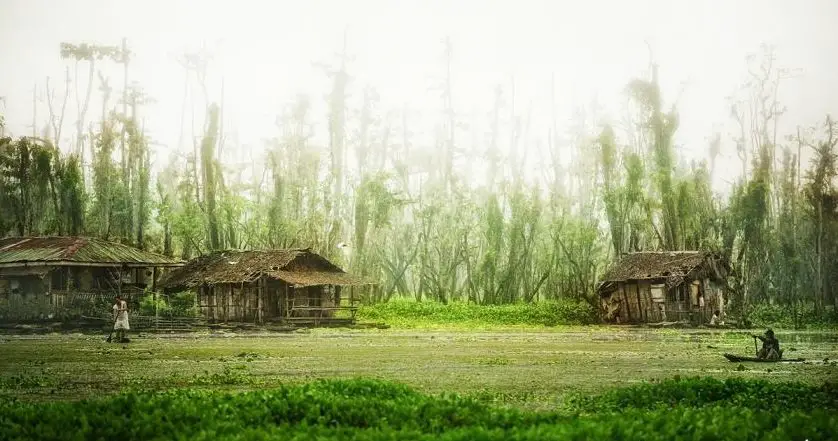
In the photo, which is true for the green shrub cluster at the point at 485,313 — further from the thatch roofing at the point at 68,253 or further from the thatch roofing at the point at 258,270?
the thatch roofing at the point at 68,253

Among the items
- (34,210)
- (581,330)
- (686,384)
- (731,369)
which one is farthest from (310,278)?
(686,384)

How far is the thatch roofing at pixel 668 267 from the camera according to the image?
3997 cm

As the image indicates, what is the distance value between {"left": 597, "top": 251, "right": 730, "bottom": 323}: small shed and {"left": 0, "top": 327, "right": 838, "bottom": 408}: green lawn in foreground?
7.94 m

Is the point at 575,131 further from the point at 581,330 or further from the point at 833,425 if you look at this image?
the point at 833,425

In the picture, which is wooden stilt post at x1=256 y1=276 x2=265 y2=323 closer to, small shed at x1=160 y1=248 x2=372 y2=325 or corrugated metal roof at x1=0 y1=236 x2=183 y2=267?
small shed at x1=160 y1=248 x2=372 y2=325

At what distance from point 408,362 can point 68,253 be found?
23925mm

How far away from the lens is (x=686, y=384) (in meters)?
12.3

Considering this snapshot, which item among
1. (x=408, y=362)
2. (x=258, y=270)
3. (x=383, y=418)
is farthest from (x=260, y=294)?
(x=383, y=418)

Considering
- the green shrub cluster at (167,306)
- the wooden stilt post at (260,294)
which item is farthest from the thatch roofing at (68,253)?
the wooden stilt post at (260,294)

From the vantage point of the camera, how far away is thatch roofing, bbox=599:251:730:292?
39969mm

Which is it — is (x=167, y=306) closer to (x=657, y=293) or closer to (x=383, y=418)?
(x=657, y=293)

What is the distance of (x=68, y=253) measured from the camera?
3769cm

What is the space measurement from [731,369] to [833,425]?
8.84 meters

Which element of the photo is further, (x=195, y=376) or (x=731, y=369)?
(x=731, y=369)
